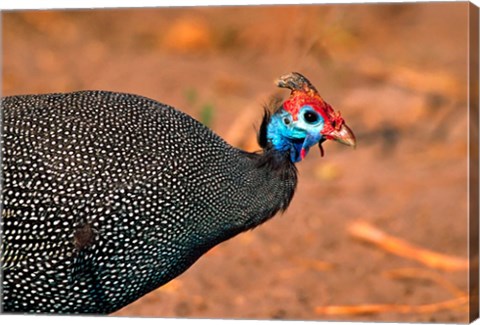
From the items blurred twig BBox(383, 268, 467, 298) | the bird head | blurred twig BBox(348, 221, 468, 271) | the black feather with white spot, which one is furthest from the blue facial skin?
blurred twig BBox(348, 221, 468, 271)

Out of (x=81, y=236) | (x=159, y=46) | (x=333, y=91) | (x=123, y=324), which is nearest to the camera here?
(x=81, y=236)

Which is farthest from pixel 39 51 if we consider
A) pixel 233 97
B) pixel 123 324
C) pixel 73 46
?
pixel 123 324

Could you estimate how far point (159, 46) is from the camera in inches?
237

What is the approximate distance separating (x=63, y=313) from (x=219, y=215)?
0.47 metres

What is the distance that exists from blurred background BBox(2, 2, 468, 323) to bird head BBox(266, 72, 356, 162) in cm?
90

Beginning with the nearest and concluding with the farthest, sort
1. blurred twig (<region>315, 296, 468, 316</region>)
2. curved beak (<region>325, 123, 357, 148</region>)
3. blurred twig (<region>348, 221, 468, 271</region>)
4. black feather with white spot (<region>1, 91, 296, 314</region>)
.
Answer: black feather with white spot (<region>1, 91, 296, 314</region>) < curved beak (<region>325, 123, 357, 148</region>) < blurred twig (<region>315, 296, 468, 316</region>) < blurred twig (<region>348, 221, 468, 271</region>)

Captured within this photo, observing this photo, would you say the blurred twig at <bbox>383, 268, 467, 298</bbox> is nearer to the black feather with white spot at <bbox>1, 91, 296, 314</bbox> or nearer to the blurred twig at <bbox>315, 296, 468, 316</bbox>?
the blurred twig at <bbox>315, 296, 468, 316</bbox>

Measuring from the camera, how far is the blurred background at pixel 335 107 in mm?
4098

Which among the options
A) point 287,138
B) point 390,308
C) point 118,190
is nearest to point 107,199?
point 118,190

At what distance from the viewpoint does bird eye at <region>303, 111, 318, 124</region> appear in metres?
3.04

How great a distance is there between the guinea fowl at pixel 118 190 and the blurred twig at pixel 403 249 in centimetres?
141

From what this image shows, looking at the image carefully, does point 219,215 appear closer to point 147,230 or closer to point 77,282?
point 147,230

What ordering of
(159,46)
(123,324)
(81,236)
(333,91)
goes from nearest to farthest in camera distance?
1. (81,236)
2. (123,324)
3. (333,91)
4. (159,46)

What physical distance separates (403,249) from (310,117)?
1.53 m
